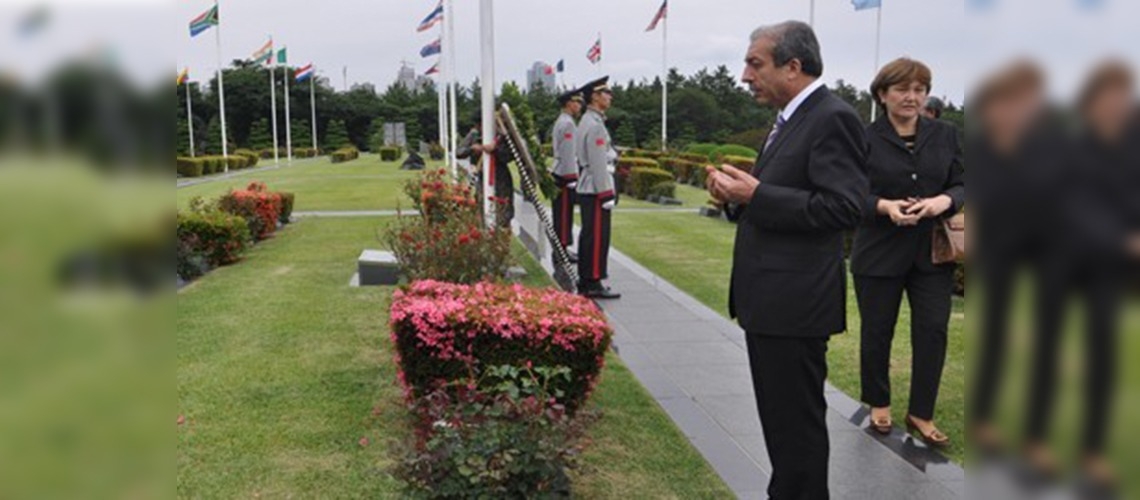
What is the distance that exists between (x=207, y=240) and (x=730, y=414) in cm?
751

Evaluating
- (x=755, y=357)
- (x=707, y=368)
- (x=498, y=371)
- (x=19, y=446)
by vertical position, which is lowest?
(x=707, y=368)

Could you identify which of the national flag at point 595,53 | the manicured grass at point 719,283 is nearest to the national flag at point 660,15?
the national flag at point 595,53

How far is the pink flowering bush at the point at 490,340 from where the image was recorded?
13.6ft

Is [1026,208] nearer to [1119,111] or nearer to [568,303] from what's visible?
[1119,111]

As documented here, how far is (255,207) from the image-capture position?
12984 mm

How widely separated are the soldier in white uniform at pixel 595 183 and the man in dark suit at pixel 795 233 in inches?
201

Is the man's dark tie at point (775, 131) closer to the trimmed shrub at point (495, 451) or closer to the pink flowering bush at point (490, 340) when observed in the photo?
the trimmed shrub at point (495, 451)

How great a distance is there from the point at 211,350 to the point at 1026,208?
6.35 meters

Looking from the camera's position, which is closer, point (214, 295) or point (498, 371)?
point (498, 371)

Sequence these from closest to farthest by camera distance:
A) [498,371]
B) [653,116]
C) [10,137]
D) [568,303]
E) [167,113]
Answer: [10,137]
[167,113]
[498,371]
[568,303]
[653,116]

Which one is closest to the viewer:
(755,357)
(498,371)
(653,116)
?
(755,357)

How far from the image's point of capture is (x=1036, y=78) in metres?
0.60

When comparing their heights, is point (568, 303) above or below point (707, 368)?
above

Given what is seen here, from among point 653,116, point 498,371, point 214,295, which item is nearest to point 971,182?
point 498,371
